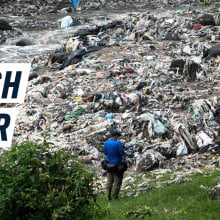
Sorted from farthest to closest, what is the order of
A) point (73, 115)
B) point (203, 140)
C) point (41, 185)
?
point (73, 115), point (203, 140), point (41, 185)

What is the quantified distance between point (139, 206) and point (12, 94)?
5197mm

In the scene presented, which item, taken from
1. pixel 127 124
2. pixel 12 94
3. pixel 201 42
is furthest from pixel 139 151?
pixel 201 42

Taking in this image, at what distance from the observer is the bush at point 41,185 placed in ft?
21.6

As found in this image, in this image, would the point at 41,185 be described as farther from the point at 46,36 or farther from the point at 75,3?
the point at 75,3

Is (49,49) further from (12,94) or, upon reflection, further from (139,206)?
(139,206)

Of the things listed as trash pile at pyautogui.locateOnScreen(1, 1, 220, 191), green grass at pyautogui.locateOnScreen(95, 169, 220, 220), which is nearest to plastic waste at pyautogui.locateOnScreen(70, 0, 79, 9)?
trash pile at pyautogui.locateOnScreen(1, 1, 220, 191)

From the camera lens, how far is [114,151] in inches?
382

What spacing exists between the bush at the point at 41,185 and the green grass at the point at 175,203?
2.47 feet

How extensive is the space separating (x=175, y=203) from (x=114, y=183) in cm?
160

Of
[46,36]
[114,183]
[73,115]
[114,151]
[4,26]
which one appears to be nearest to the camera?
[114,151]

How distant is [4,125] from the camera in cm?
1061

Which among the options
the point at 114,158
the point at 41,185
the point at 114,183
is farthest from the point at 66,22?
the point at 41,185

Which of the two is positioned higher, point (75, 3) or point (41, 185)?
point (41, 185)

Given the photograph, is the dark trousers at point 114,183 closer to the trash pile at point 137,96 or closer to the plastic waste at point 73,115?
the trash pile at point 137,96
